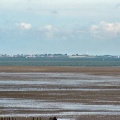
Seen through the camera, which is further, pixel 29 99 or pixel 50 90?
pixel 50 90

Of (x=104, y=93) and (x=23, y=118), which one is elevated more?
(x=104, y=93)

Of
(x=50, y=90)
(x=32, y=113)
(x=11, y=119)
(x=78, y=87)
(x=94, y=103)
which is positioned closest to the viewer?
(x=11, y=119)

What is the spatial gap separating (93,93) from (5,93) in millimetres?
8651

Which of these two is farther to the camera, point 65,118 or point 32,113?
point 32,113

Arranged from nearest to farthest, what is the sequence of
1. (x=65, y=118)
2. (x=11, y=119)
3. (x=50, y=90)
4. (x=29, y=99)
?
(x=11, y=119) < (x=65, y=118) < (x=29, y=99) < (x=50, y=90)

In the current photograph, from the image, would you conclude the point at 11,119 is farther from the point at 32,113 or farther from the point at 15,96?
the point at 15,96

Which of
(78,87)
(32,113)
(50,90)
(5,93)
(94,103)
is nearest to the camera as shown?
(32,113)

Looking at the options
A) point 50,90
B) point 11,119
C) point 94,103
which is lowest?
point 11,119

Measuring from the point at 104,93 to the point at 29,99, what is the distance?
9042 mm

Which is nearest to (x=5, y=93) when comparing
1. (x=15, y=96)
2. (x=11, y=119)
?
(x=15, y=96)

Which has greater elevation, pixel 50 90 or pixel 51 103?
pixel 50 90

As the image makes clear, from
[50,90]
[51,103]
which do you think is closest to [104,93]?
[50,90]

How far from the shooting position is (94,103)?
45.6 meters

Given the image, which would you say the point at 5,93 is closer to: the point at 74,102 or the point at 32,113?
the point at 74,102
